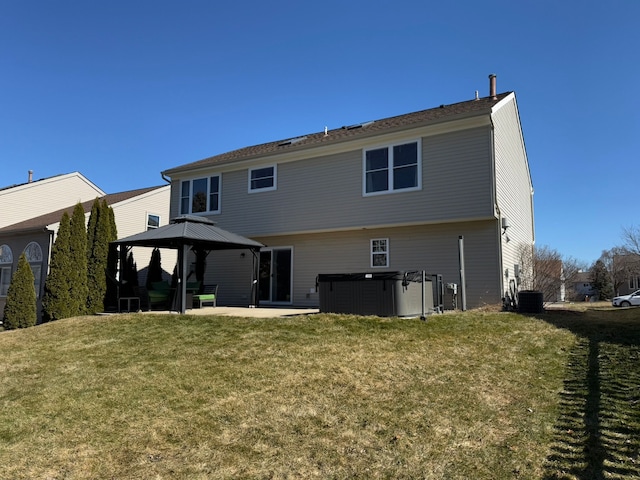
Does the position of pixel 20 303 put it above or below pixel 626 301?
above

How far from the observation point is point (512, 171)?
14875 millimetres

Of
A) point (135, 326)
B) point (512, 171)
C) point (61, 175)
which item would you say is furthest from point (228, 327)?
point (61, 175)

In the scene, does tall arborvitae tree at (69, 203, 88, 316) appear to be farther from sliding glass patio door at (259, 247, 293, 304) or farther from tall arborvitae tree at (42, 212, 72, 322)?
sliding glass patio door at (259, 247, 293, 304)

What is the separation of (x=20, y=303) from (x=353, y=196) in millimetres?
10705

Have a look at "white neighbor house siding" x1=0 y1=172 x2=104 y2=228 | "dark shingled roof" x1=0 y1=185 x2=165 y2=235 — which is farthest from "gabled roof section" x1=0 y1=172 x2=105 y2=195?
"dark shingled roof" x1=0 y1=185 x2=165 y2=235

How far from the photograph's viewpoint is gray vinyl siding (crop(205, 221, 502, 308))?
11891mm

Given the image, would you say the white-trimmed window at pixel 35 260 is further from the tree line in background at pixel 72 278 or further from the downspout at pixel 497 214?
the downspout at pixel 497 214

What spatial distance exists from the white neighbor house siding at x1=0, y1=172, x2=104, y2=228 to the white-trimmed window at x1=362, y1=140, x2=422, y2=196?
1678cm

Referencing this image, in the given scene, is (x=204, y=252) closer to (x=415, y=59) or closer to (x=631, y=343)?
(x=415, y=59)

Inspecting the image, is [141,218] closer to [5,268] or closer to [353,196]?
[5,268]

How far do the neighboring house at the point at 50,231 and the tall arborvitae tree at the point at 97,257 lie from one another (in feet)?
14.1

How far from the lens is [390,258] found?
13336 mm

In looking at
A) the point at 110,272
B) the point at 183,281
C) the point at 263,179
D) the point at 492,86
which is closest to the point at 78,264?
the point at 110,272

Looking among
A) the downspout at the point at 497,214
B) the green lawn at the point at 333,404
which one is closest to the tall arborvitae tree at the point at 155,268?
the green lawn at the point at 333,404
